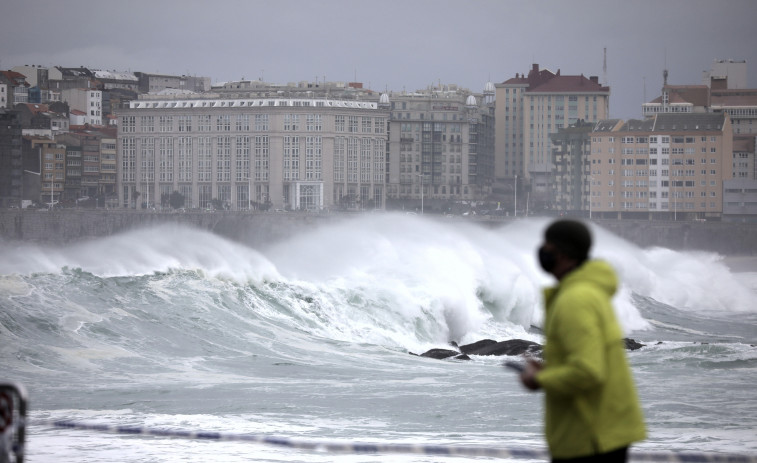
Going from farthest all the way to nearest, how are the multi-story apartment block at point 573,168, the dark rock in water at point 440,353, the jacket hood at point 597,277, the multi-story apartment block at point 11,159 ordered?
the multi-story apartment block at point 573,168, the multi-story apartment block at point 11,159, the dark rock in water at point 440,353, the jacket hood at point 597,277

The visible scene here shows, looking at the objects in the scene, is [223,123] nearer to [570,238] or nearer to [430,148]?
[430,148]

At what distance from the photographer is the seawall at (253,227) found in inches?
3976

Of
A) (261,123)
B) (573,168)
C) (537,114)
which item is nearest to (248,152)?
(261,123)

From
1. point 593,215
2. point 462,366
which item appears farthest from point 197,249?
point 593,215

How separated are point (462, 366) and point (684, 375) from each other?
3970 mm

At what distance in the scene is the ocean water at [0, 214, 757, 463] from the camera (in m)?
14.8

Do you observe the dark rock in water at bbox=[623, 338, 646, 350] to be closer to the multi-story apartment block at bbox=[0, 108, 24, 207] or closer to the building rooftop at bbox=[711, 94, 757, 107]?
the multi-story apartment block at bbox=[0, 108, 24, 207]

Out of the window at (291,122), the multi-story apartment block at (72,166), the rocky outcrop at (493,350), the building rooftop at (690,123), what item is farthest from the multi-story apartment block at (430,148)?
the rocky outcrop at (493,350)

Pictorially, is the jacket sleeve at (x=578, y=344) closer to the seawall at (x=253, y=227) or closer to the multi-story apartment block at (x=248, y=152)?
the seawall at (x=253, y=227)

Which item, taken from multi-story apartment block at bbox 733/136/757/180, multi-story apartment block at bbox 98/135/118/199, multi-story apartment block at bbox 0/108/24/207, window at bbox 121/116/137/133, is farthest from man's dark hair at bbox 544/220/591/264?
multi-story apartment block at bbox 98/135/118/199

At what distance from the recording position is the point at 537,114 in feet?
555

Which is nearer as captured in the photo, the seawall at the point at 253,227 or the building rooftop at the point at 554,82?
the seawall at the point at 253,227

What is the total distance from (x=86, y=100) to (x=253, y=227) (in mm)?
59161

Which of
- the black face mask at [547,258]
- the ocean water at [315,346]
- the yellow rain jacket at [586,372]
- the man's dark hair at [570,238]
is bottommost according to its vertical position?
the ocean water at [315,346]
